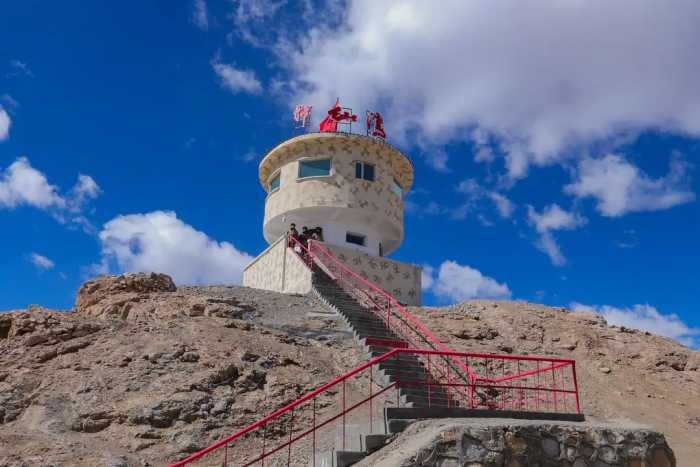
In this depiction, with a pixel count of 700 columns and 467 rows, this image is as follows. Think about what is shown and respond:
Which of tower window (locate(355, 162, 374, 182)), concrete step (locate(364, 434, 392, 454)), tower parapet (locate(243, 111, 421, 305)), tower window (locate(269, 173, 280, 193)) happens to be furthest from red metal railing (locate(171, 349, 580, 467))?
tower window (locate(269, 173, 280, 193))

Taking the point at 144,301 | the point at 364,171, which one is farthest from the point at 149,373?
the point at 364,171

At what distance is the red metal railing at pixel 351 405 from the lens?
10281mm

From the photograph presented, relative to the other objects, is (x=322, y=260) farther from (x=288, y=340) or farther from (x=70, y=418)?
(x=70, y=418)

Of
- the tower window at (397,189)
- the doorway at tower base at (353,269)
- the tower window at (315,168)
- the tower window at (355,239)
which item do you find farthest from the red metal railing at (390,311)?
the tower window at (397,189)

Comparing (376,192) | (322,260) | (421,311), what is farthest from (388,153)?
(421,311)

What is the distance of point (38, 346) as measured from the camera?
14.1 metres

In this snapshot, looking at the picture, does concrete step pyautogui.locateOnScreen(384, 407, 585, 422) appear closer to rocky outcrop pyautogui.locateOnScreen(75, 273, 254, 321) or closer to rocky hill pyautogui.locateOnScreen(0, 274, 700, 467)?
rocky hill pyautogui.locateOnScreen(0, 274, 700, 467)

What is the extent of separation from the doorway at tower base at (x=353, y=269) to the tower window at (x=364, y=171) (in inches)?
171

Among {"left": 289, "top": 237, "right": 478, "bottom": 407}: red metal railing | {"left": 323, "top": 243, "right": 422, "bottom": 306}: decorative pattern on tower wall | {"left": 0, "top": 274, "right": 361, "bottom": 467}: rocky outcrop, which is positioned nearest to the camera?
{"left": 0, "top": 274, "right": 361, "bottom": 467}: rocky outcrop

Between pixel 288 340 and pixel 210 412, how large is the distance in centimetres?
373

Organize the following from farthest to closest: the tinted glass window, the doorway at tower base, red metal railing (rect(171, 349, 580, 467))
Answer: the tinted glass window, the doorway at tower base, red metal railing (rect(171, 349, 580, 467))

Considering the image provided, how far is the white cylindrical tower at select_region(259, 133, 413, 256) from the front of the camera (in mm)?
27562

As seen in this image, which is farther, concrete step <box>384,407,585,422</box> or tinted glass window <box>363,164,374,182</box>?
tinted glass window <box>363,164,374,182</box>

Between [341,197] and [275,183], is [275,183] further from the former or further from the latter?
[341,197]
